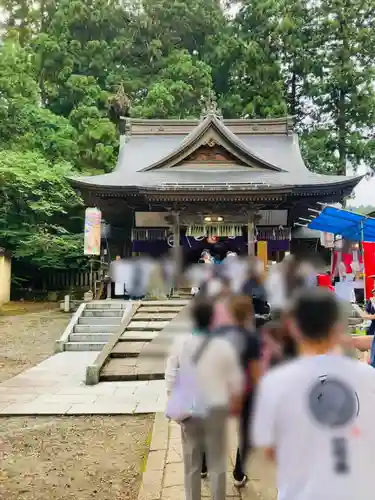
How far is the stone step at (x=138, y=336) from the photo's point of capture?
9.95 m

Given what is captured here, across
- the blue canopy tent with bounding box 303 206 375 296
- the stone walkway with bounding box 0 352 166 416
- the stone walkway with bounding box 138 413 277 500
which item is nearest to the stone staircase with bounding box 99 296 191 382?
the stone walkway with bounding box 0 352 166 416

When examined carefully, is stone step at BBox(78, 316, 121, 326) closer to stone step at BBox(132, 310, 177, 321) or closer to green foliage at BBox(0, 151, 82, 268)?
stone step at BBox(132, 310, 177, 321)

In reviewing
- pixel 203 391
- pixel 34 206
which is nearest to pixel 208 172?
pixel 34 206

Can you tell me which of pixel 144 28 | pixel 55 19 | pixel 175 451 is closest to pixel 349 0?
pixel 144 28

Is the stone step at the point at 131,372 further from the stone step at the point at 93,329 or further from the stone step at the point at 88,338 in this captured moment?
the stone step at the point at 93,329

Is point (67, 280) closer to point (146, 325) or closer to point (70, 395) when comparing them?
point (146, 325)

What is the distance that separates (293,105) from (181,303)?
23.4 m

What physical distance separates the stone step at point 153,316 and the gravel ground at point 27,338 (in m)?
2.18

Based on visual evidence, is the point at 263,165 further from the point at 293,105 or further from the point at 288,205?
the point at 293,105

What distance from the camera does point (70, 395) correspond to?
23.6 ft

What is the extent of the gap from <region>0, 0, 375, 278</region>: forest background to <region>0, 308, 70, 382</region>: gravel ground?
10084mm

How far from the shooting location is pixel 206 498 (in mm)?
3545

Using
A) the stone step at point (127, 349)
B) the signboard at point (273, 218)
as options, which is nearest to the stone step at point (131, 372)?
the stone step at point (127, 349)

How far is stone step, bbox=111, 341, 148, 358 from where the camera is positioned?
30.2 ft
